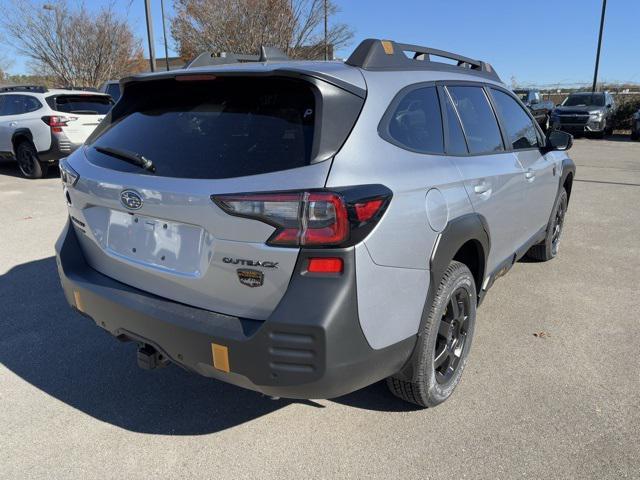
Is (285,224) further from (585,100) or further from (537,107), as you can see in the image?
(537,107)

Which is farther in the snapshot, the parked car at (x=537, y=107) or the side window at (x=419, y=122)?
the parked car at (x=537, y=107)

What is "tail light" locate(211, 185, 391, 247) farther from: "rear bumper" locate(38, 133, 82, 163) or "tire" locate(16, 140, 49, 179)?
"tire" locate(16, 140, 49, 179)

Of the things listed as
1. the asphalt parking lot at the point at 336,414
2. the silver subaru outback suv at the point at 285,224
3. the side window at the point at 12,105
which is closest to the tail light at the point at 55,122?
the side window at the point at 12,105

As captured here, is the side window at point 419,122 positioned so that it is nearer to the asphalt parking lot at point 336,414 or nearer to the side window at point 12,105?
the asphalt parking lot at point 336,414

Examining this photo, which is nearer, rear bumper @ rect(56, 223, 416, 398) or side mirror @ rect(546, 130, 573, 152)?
rear bumper @ rect(56, 223, 416, 398)

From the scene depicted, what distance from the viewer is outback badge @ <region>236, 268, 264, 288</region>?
1.99 meters

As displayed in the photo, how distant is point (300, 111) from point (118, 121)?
120 centimetres

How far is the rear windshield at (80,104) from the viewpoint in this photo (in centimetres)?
985

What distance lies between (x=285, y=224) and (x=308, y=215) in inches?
3.7

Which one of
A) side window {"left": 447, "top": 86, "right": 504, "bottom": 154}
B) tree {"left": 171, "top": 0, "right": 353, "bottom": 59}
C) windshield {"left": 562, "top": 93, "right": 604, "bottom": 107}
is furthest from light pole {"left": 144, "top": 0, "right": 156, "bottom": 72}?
windshield {"left": 562, "top": 93, "right": 604, "bottom": 107}

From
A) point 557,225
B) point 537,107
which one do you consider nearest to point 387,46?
point 557,225

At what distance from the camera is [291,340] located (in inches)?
76.4

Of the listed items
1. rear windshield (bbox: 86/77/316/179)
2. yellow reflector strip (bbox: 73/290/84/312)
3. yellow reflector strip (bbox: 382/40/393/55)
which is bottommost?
yellow reflector strip (bbox: 73/290/84/312)

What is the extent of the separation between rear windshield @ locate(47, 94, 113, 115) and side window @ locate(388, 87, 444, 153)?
28.0ft
